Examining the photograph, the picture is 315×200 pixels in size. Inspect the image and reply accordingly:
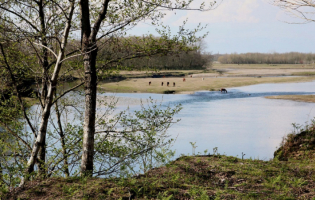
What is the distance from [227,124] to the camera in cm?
2411

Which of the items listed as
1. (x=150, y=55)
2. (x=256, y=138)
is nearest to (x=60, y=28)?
(x=150, y=55)

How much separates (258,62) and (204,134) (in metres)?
99.8

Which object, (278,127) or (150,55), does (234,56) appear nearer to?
(278,127)

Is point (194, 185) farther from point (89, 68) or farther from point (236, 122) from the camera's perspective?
point (236, 122)

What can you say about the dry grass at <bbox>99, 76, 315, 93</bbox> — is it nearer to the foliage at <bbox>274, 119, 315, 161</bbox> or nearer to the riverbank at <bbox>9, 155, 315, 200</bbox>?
the foliage at <bbox>274, 119, 315, 161</bbox>

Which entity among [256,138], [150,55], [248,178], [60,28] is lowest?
[256,138]

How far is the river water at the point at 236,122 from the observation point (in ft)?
59.6

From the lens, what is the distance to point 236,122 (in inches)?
976

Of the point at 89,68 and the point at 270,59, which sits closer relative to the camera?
the point at 89,68

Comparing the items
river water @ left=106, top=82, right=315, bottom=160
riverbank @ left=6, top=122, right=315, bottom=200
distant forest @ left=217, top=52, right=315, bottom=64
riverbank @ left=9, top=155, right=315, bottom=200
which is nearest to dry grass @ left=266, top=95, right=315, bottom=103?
river water @ left=106, top=82, right=315, bottom=160

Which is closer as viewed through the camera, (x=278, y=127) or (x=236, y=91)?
(x=278, y=127)

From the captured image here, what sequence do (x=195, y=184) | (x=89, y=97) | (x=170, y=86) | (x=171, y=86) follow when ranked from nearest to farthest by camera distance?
(x=195, y=184) < (x=89, y=97) < (x=170, y=86) < (x=171, y=86)

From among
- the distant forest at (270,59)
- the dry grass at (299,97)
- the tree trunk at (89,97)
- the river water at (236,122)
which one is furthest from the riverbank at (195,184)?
the distant forest at (270,59)

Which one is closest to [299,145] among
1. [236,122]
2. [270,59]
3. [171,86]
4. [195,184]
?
[195,184]
